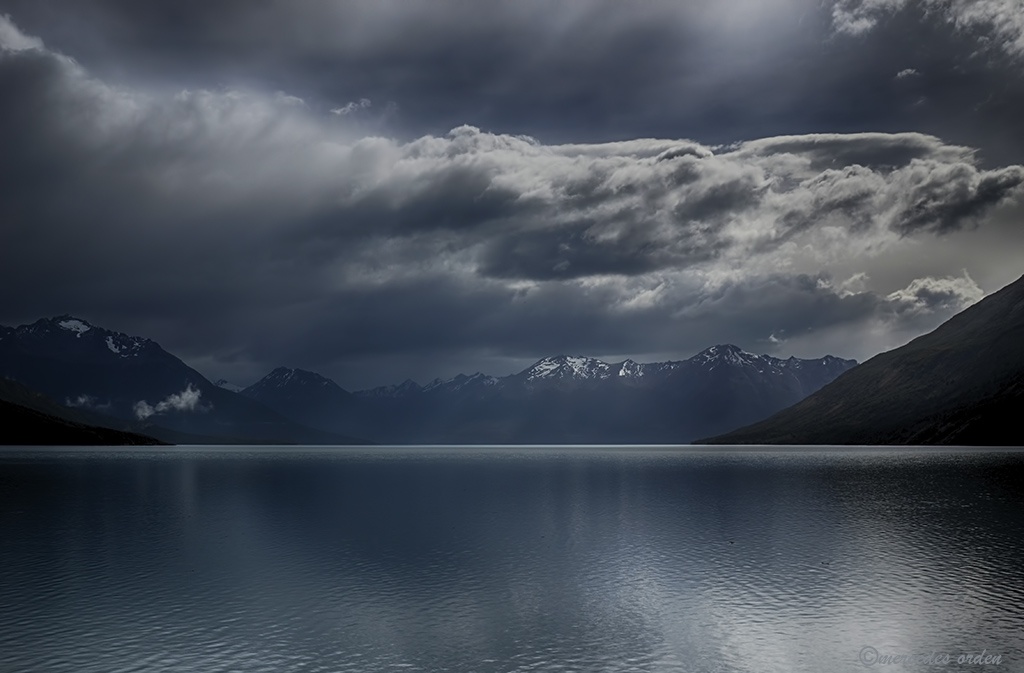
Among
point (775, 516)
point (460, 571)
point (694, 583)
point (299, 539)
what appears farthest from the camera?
point (775, 516)

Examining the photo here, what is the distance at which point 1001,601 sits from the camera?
4897cm

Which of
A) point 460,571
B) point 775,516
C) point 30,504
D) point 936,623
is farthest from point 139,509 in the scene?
point 936,623

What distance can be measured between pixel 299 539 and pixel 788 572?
152 feet

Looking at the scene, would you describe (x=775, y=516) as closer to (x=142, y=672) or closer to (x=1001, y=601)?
(x=1001, y=601)

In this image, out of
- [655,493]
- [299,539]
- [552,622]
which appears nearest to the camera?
[552,622]

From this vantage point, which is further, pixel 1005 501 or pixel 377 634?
pixel 1005 501

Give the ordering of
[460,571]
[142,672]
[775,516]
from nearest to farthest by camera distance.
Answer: [142,672]
[460,571]
[775,516]

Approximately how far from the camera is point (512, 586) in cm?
5538

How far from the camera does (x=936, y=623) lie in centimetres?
4462

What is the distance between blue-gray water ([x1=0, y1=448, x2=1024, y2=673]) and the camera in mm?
39219

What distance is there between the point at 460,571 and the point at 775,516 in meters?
51.4

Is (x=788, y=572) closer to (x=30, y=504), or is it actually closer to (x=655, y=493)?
(x=655, y=493)

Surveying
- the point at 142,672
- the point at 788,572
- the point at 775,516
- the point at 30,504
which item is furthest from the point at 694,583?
the point at 30,504

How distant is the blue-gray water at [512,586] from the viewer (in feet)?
129
